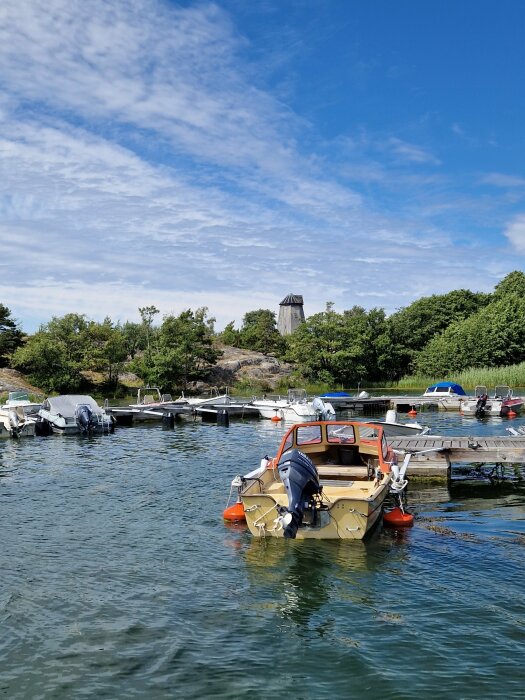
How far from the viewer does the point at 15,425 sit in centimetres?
3428

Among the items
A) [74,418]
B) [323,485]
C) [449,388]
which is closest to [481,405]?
[449,388]

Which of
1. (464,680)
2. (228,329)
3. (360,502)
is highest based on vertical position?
(228,329)

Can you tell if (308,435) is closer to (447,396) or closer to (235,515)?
(235,515)

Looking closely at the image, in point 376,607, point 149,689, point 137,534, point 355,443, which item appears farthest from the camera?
point 355,443

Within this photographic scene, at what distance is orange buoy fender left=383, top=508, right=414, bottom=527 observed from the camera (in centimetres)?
1481

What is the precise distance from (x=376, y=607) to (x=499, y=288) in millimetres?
99758

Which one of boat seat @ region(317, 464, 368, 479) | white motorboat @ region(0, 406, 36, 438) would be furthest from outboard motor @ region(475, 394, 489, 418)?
boat seat @ region(317, 464, 368, 479)

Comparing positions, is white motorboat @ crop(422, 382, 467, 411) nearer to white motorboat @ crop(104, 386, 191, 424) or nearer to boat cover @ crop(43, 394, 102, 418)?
white motorboat @ crop(104, 386, 191, 424)

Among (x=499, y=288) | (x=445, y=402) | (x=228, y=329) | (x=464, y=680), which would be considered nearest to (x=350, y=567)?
(x=464, y=680)

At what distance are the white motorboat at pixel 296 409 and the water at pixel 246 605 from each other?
2134cm

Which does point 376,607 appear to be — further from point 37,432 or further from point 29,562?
point 37,432

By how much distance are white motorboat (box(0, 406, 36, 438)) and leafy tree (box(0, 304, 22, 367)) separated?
36786 mm

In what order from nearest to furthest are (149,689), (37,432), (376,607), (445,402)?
(149,689) → (376,607) → (37,432) → (445,402)

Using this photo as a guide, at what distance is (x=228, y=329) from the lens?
9969 centimetres
